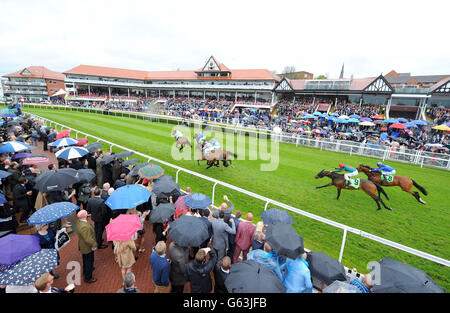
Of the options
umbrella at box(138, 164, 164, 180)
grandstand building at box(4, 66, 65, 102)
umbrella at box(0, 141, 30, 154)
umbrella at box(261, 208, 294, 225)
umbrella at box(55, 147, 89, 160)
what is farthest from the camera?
grandstand building at box(4, 66, 65, 102)

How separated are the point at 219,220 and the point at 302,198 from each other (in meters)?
4.64

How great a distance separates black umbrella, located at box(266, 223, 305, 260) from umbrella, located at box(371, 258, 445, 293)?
35.4 inches

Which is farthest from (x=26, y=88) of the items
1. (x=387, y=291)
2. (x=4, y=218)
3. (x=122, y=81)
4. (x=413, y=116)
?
(x=413, y=116)

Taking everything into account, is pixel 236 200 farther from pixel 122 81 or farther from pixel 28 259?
pixel 122 81

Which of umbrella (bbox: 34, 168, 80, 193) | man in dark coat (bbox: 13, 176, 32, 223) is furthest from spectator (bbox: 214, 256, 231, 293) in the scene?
man in dark coat (bbox: 13, 176, 32, 223)

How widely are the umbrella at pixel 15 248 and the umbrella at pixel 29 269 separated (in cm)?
10

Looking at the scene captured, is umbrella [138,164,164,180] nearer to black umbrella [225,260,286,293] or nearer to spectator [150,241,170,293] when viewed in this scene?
spectator [150,241,170,293]

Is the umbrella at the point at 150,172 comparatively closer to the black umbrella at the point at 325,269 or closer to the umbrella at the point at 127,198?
the umbrella at the point at 127,198

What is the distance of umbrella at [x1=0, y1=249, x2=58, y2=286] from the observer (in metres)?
2.36

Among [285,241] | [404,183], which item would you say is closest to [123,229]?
[285,241]

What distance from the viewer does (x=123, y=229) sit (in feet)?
11.0

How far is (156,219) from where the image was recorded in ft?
12.9

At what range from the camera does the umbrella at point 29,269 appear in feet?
7.73

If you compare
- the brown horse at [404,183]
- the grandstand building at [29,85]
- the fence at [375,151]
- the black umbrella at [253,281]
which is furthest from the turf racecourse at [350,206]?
the grandstand building at [29,85]
